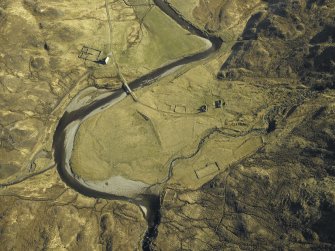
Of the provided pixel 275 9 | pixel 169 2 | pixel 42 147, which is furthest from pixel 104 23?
pixel 275 9

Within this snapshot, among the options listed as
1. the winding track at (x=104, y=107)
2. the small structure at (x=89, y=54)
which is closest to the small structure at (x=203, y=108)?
the winding track at (x=104, y=107)

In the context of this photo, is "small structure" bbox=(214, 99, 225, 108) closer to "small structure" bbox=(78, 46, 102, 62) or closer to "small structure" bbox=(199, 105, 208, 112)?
"small structure" bbox=(199, 105, 208, 112)

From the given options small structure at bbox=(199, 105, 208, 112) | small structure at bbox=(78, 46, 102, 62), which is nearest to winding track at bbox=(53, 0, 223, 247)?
small structure at bbox=(78, 46, 102, 62)

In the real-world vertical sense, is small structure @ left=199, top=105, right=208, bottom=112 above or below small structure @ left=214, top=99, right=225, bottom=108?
below

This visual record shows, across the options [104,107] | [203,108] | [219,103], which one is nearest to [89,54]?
[104,107]

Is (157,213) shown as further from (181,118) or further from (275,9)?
(275,9)

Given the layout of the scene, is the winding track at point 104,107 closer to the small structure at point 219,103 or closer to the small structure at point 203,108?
the small structure at point 203,108

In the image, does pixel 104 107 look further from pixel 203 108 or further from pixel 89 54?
pixel 203 108

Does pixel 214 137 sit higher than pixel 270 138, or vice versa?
pixel 270 138
